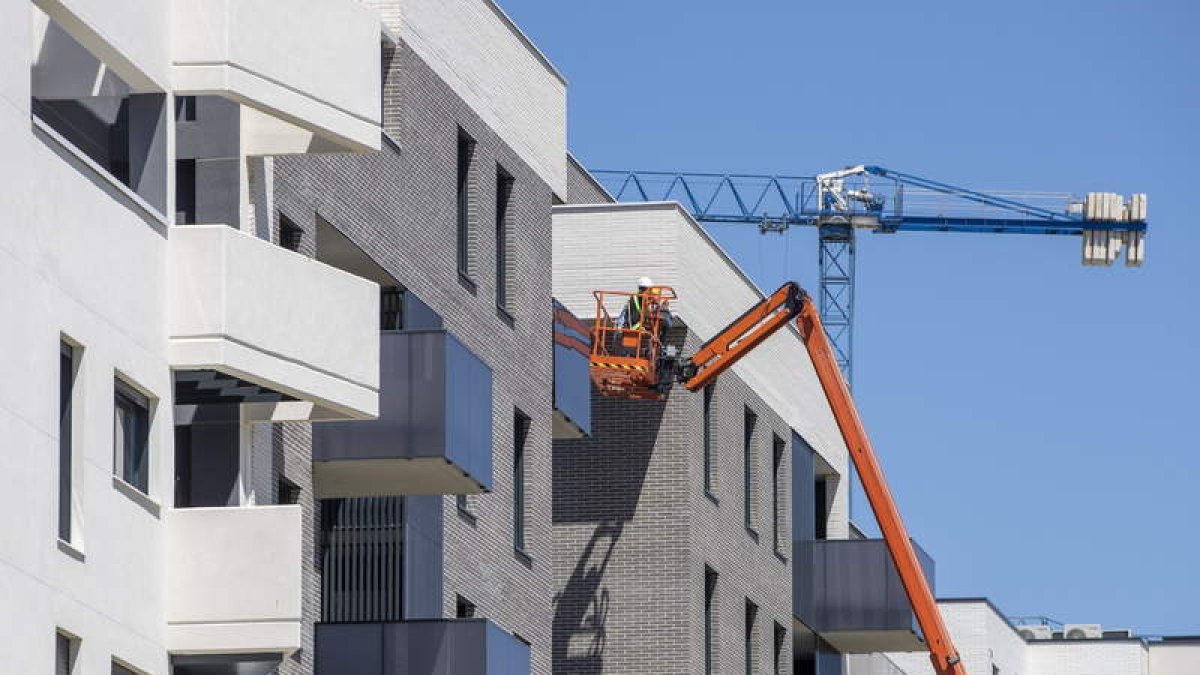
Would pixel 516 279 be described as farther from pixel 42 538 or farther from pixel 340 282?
pixel 42 538

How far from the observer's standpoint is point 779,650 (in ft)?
198

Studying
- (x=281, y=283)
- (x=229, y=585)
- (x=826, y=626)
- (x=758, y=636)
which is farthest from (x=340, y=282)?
(x=826, y=626)

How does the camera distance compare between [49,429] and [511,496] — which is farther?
[511,496]

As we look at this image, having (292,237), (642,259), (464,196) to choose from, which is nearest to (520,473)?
(464,196)

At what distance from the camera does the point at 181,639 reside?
29.2m

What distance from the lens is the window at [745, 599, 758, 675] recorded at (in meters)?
58.0

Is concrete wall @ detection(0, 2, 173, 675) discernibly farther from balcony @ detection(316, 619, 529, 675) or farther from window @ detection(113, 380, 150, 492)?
balcony @ detection(316, 619, 529, 675)

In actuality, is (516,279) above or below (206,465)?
above

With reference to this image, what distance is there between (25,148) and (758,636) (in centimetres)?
3355

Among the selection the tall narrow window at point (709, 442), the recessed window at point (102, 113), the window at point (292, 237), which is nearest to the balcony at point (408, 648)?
the window at point (292, 237)

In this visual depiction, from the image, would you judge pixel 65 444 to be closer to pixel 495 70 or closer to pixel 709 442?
pixel 495 70

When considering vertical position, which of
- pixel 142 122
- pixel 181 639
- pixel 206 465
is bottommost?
pixel 181 639

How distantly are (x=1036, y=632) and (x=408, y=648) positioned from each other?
63.8 metres

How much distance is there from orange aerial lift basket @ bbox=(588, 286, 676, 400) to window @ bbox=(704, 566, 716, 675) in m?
3.46
